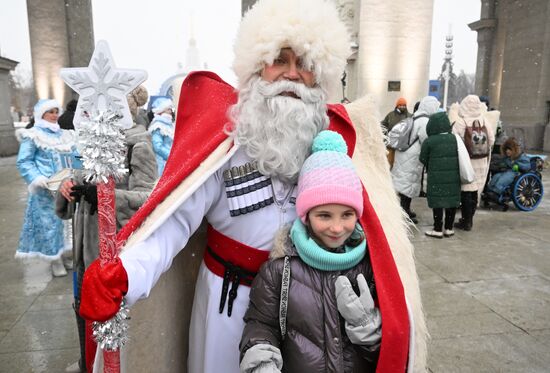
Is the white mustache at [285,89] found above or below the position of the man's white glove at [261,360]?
above

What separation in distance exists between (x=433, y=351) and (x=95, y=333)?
2.73m

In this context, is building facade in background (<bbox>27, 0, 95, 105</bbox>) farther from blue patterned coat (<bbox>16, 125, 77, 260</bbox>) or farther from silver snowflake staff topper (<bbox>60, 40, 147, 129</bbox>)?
silver snowflake staff topper (<bbox>60, 40, 147, 129</bbox>)

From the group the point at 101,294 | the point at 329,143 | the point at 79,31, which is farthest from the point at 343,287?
the point at 79,31

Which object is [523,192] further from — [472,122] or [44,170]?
[44,170]

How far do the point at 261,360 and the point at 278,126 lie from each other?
89cm

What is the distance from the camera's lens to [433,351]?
3266 millimetres

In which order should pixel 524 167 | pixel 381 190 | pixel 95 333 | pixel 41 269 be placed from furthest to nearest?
pixel 524 167, pixel 41 269, pixel 381 190, pixel 95 333

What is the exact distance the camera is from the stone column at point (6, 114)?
48.6 feet

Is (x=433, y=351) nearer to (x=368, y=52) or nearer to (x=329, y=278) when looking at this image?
(x=329, y=278)

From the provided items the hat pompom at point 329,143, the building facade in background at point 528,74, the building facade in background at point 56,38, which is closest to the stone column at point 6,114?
the building facade in background at point 56,38

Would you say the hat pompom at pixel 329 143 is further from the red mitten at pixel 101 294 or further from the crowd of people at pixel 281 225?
the red mitten at pixel 101 294

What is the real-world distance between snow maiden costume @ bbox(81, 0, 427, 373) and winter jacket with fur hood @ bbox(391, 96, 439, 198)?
16.4ft

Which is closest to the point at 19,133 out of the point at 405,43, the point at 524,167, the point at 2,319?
the point at 2,319

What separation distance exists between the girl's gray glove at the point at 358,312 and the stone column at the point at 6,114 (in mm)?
16454
